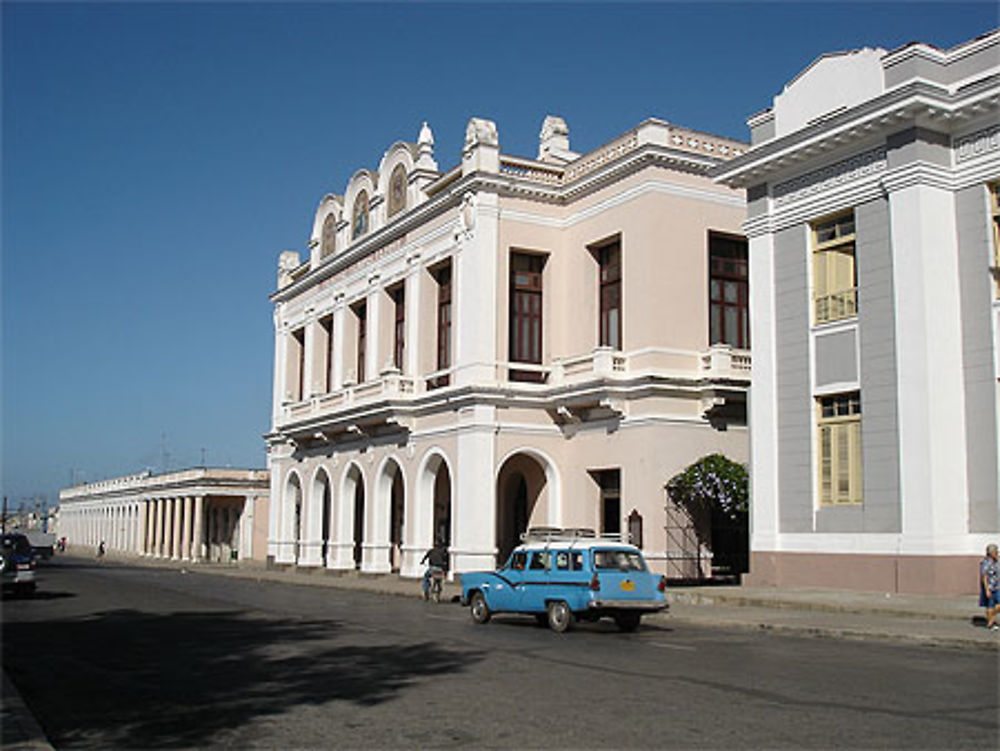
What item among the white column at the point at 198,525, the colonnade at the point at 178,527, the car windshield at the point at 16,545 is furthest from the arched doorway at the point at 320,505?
the colonnade at the point at 178,527

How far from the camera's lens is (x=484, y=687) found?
447 inches

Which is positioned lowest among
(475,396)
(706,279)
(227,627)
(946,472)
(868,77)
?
(227,627)

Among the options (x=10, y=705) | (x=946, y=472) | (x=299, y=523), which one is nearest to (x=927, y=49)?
(x=946, y=472)

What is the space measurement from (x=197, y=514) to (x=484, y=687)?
64.3 meters

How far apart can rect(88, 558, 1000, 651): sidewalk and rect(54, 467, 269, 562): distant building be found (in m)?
52.3

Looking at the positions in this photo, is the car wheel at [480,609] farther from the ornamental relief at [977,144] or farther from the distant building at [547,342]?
the ornamental relief at [977,144]

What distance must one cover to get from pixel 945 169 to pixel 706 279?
386 inches

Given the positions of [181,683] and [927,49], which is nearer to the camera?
[181,683]

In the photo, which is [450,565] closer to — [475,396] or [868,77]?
[475,396]

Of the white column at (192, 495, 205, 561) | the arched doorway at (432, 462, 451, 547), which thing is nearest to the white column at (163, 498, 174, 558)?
the white column at (192, 495, 205, 561)

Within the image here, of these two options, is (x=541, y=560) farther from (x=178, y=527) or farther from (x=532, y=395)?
(x=178, y=527)

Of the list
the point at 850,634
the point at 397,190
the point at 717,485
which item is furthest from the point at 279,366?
the point at 850,634

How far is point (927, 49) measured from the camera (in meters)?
21.4

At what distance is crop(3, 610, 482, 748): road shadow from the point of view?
31.6 feet
